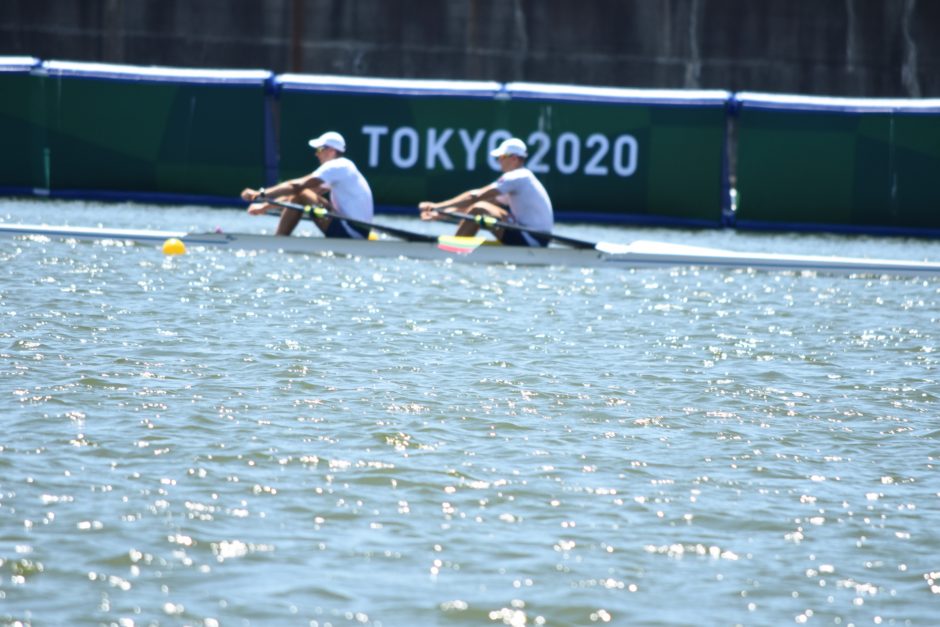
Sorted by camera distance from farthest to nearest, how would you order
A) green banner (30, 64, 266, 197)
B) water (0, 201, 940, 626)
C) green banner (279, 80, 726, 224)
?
green banner (30, 64, 266, 197) < green banner (279, 80, 726, 224) < water (0, 201, 940, 626)

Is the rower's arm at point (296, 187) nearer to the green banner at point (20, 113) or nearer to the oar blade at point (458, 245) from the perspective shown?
the oar blade at point (458, 245)

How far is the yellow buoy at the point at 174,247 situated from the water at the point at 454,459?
1.80 meters

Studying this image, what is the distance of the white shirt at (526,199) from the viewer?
1399 cm

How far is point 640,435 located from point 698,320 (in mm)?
3933

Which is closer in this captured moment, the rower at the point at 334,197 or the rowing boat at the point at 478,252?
the rowing boat at the point at 478,252

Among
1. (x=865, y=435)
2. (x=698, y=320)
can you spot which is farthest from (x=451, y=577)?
(x=698, y=320)

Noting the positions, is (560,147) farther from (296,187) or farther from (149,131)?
(296,187)

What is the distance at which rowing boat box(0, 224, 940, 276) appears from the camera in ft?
45.0

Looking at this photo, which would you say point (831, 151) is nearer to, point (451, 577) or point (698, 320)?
point (698, 320)

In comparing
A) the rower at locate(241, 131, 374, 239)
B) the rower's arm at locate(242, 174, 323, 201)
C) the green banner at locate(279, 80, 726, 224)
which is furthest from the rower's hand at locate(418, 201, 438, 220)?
the green banner at locate(279, 80, 726, 224)

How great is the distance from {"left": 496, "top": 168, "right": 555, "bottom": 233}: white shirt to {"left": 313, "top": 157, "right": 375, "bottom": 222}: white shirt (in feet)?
4.08

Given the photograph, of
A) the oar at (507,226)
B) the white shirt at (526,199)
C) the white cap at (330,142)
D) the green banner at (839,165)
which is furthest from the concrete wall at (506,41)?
the oar at (507,226)

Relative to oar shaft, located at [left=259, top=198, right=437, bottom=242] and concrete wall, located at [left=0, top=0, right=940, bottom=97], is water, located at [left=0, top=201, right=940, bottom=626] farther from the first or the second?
concrete wall, located at [left=0, top=0, right=940, bottom=97]

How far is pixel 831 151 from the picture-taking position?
17984mm
